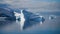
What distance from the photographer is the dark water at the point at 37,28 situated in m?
1.40

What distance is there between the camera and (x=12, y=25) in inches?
55.2

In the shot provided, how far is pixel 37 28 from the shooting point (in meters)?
1.42

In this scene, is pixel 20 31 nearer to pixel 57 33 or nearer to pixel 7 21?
pixel 7 21

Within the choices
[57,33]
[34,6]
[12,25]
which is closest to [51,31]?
[57,33]

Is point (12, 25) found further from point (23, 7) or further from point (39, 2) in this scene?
point (39, 2)

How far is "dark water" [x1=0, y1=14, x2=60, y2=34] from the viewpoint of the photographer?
1.40 metres

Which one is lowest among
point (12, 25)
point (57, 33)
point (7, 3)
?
point (57, 33)

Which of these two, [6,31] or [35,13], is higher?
[35,13]

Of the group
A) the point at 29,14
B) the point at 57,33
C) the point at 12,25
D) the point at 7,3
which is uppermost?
the point at 7,3

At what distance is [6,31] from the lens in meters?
1.41

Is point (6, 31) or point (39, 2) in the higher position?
point (39, 2)

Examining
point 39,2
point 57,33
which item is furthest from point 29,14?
point 57,33

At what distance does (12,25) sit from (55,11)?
22.7 inches

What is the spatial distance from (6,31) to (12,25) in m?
0.11
